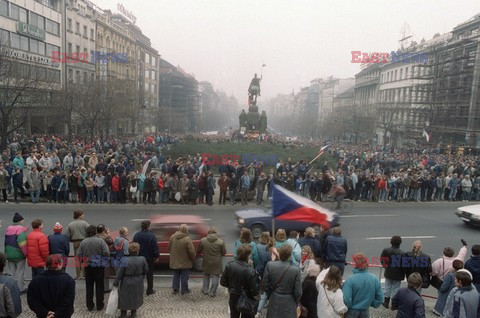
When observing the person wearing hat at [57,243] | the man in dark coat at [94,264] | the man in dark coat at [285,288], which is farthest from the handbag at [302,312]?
the person wearing hat at [57,243]

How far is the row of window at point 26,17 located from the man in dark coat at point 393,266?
137ft

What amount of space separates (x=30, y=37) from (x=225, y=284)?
148ft

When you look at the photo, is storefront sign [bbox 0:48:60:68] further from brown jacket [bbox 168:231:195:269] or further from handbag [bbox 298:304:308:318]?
handbag [bbox 298:304:308:318]

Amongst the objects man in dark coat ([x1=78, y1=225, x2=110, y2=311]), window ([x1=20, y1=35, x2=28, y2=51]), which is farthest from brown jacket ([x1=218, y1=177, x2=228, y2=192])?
window ([x1=20, y1=35, x2=28, y2=51])

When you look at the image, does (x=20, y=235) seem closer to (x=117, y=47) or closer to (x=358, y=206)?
(x=358, y=206)

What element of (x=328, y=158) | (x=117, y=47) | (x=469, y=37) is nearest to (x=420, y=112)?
(x=469, y=37)

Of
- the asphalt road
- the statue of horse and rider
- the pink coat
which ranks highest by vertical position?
the statue of horse and rider

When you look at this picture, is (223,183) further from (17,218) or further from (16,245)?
(16,245)

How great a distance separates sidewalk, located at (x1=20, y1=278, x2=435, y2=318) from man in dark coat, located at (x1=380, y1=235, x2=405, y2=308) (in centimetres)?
42

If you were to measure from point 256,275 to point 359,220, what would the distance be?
36.7 ft

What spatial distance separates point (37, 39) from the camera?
44812 millimetres

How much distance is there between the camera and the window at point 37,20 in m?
44.0

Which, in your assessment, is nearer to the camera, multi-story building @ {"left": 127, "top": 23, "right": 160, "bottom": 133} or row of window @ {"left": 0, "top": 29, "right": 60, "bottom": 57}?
row of window @ {"left": 0, "top": 29, "right": 60, "bottom": 57}

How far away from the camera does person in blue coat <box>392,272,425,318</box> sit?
18.5 ft
